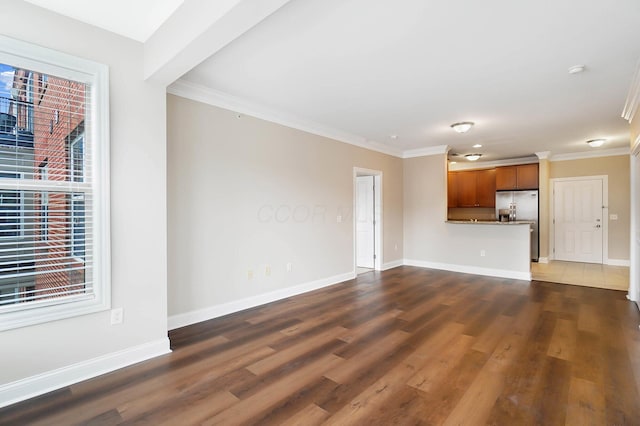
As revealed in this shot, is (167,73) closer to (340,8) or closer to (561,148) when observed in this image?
(340,8)

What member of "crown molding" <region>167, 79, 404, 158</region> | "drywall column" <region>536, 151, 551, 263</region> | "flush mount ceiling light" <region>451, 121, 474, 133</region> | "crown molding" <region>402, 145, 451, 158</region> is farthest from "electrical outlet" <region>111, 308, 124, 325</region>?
"drywall column" <region>536, 151, 551, 263</region>

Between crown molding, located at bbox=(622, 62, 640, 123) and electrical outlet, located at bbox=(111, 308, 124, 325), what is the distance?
503cm

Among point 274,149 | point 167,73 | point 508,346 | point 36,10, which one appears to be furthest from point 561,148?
point 36,10

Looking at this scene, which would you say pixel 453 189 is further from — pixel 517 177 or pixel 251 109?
pixel 251 109

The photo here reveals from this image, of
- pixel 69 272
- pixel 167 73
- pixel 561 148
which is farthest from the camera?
pixel 561 148

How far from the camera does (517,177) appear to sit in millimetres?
7594

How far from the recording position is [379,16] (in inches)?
86.0

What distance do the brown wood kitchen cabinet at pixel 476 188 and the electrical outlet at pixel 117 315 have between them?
8.09 m

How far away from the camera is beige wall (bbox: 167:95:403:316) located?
3350 mm

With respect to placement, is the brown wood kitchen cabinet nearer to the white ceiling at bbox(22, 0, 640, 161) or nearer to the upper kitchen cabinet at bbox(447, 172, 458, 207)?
the upper kitchen cabinet at bbox(447, 172, 458, 207)

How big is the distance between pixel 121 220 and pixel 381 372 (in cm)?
242

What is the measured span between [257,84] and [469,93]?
7.89ft

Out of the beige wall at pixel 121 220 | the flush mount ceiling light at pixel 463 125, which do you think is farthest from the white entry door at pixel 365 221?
the beige wall at pixel 121 220

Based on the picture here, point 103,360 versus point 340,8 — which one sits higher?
point 340,8
